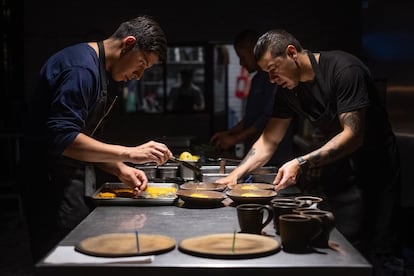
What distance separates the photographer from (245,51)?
201 inches

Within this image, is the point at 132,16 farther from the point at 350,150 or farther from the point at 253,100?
the point at 350,150

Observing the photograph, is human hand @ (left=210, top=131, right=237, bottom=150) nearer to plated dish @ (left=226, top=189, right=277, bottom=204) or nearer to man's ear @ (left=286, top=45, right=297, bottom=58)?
man's ear @ (left=286, top=45, right=297, bottom=58)

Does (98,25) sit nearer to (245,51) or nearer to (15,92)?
(15,92)

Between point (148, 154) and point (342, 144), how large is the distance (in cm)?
100

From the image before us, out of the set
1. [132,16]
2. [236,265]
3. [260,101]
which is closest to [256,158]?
[260,101]

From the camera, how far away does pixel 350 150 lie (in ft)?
10.2

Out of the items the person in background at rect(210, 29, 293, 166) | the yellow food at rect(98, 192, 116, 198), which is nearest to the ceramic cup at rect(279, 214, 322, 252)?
the yellow food at rect(98, 192, 116, 198)

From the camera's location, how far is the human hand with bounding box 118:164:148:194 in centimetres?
292

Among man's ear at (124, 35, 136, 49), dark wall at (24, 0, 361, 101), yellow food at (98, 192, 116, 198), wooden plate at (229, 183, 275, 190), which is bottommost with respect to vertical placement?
yellow food at (98, 192, 116, 198)

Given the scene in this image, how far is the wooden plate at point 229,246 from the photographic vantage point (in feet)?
6.14

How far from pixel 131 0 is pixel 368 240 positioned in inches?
244

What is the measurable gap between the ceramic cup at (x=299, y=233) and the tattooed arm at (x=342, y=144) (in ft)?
3.31

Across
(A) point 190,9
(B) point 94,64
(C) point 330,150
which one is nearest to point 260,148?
(C) point 330,150

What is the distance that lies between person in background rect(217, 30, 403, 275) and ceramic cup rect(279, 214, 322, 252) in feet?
3.69
